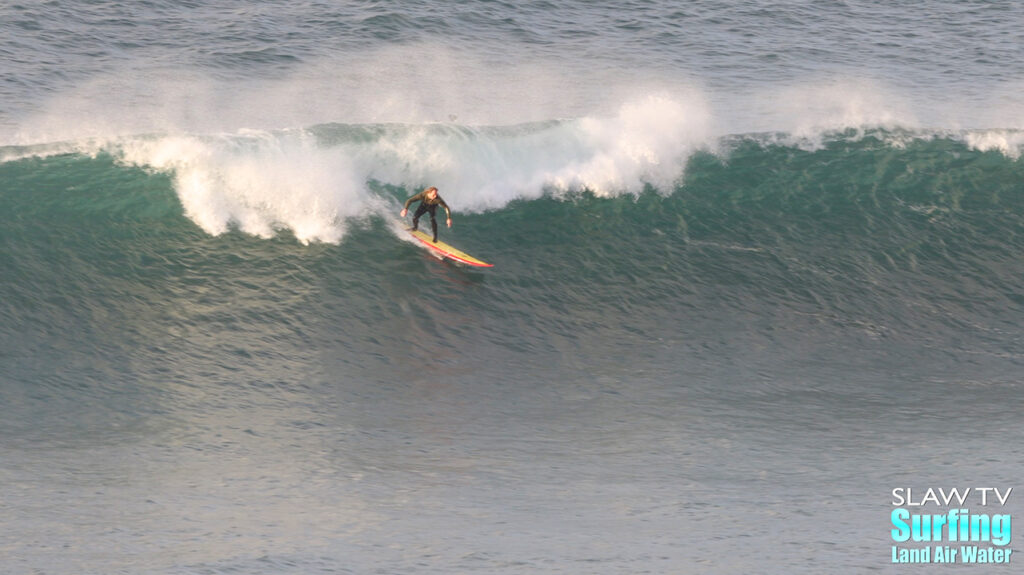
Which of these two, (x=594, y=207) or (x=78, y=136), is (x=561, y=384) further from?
(x=78, y=136)

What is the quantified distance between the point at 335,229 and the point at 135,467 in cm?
691

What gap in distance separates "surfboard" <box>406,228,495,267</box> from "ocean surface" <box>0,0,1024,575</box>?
0.14 metres

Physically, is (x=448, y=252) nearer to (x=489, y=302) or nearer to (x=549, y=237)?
(x=489, y=302)

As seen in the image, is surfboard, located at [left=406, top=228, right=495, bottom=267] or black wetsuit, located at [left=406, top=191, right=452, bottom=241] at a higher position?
black wetsuit, located at [left=406, top=191, right=452, bottom=241]

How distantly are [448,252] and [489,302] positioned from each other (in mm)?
1298

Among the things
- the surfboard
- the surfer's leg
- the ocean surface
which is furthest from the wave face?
the surfer's leg

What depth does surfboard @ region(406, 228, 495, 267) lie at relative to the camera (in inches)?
690

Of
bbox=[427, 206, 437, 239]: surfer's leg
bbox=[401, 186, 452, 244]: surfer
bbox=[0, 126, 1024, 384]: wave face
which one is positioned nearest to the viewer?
bbox=[0, 126, 1024, 384]: wave face

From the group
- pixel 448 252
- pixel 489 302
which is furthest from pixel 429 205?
pixel 489 302

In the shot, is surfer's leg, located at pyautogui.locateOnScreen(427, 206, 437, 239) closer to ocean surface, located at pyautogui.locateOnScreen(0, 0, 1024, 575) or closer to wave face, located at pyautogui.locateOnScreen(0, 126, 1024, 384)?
wave face, located at pyautogui.locateOnScreen(0, 126, 1024, 384)

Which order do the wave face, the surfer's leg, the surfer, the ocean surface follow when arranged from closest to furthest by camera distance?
the ocean surface < the wave face < the surfer < the surfer's leg

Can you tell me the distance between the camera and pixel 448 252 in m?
17.6

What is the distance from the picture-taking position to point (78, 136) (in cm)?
2111

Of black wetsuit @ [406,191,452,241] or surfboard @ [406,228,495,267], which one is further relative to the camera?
surfboard @ [406,228,495,267]
